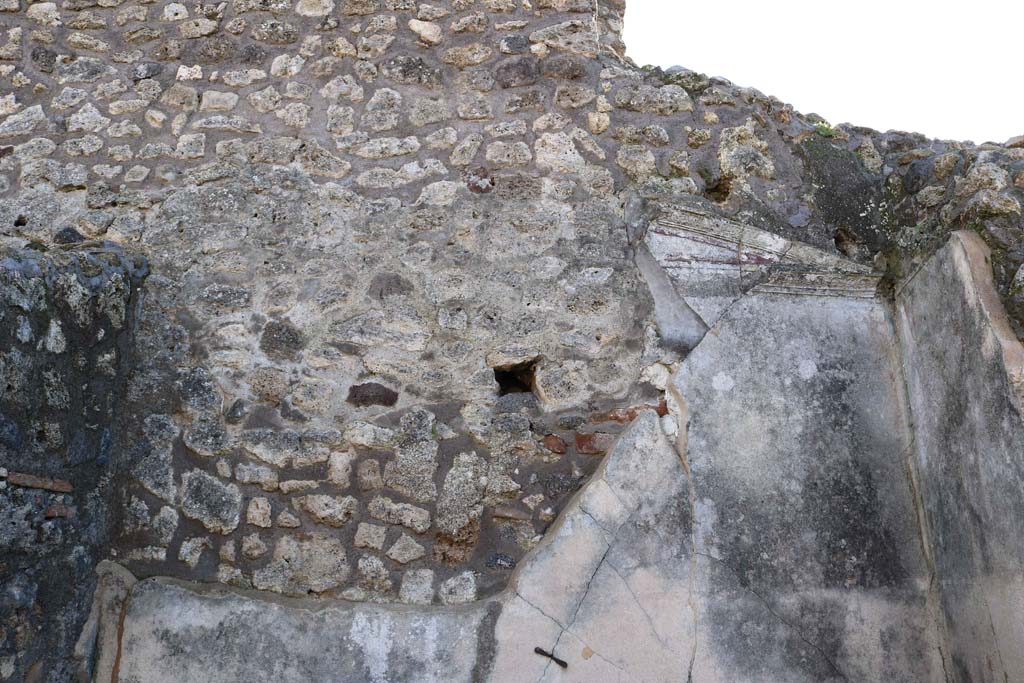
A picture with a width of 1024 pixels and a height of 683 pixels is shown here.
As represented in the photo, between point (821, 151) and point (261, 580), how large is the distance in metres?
2.57

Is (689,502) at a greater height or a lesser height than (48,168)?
lesser

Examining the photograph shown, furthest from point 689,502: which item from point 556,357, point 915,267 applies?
point 915,267

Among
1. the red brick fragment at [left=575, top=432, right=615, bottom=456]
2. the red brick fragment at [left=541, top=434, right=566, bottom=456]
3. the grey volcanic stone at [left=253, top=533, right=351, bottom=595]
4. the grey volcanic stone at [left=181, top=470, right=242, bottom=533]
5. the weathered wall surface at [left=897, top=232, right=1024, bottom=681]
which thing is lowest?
the grey volcanic stone at [left=253, top=533, right=351, bottom=595]

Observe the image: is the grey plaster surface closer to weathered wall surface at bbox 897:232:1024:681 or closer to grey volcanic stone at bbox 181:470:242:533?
weathered wall surface at bbox 897:232:1024:681

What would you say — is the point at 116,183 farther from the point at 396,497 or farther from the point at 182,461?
the point at 396,497

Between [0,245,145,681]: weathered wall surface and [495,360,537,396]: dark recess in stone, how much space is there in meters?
1.28

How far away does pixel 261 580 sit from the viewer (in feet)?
9.25

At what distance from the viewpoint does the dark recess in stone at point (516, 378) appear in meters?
3.12

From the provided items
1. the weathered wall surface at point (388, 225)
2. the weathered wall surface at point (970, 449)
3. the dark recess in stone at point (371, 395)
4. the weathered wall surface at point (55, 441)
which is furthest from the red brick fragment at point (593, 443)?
the weathered wall surface at point (55, 441)

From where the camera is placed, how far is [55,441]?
8.54 ft

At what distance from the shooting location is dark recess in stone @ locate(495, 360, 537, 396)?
123 inches

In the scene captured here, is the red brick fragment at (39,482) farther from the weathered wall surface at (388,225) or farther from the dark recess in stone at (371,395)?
the dark recess in stone at (371,395)

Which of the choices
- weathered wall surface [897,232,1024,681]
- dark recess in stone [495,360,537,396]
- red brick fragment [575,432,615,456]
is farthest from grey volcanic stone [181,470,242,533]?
weathered wall surface [897,232,1024,681]

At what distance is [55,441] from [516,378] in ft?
4.89
